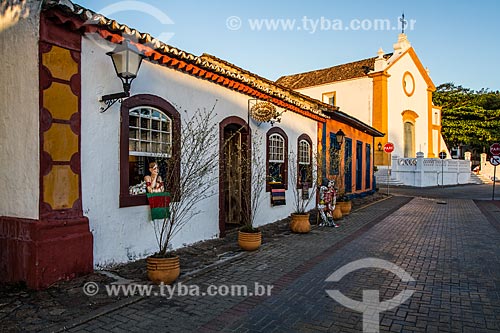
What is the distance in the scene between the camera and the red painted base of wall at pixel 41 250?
4.68 metres

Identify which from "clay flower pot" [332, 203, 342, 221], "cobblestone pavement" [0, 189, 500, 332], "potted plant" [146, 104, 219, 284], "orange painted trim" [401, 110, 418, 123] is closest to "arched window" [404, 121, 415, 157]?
"orange painted trim" [401, 110, 418, 123]

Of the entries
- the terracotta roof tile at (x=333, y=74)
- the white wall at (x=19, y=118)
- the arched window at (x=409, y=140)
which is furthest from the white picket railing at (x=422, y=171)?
the white wall at (x=19, y=118)

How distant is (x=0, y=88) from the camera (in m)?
5.18

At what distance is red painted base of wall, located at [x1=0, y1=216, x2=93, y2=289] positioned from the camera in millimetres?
4684

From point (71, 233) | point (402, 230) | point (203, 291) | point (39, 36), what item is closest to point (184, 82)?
point (39, 36)

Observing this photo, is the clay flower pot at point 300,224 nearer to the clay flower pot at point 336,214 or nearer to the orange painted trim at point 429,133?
the clay flower pot at point 336,214

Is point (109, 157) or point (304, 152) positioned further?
point (304, 152)

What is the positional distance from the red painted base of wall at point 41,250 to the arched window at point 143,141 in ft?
3.43

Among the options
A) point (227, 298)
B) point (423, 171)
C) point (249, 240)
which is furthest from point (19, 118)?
point (423, 171)

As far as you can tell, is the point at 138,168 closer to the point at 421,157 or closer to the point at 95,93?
the point at 95,93

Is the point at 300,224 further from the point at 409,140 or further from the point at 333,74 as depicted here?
the point at 409,140

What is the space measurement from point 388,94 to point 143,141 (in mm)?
28331

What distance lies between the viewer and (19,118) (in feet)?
16.3

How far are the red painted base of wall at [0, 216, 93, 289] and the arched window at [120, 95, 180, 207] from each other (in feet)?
3.43
